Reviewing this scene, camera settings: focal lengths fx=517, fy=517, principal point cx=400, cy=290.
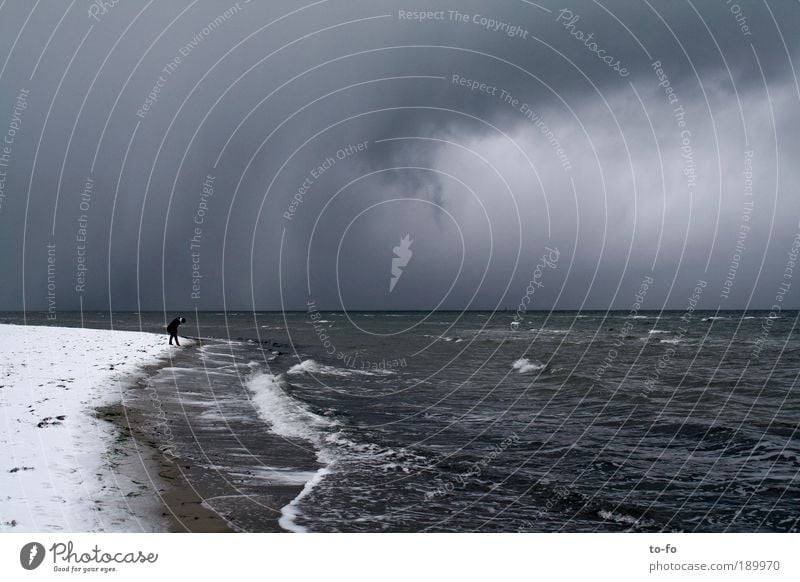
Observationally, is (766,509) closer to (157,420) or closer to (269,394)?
(157,420)

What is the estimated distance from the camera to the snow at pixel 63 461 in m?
6.09

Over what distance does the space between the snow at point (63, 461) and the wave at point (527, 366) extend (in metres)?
21.2

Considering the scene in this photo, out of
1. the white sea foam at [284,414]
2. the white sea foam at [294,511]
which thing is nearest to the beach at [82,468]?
the white sea foam at [294,511]

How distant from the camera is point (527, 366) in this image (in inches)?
1222

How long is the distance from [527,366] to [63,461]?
2660 cm

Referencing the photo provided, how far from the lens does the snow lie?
20.0 ft

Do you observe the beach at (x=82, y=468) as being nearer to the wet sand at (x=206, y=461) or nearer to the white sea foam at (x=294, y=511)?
the wet sand at (x=206, y=461)

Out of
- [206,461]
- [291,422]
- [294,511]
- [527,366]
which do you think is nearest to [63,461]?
[206,461]

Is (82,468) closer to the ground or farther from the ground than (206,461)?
farther from the ground

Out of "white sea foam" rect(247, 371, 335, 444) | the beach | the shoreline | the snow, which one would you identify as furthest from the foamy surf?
the snow

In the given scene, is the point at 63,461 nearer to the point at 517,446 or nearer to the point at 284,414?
the point at 284,414

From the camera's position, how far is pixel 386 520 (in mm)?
7750
